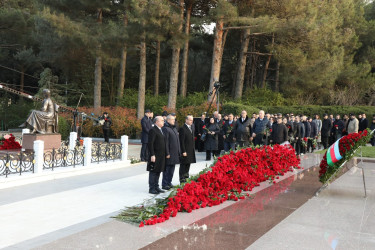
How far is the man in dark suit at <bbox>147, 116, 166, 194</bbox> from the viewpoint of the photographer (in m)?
7.98

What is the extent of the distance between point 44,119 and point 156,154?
19.9 ft

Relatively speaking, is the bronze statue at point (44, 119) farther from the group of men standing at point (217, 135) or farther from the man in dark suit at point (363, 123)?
the man in dark suit at point (363, 123)

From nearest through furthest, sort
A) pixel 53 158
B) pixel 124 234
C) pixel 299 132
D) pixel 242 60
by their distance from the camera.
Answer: pixel 124 234 < pixel 53 158 < pixel 299 132 < pixel 242 60

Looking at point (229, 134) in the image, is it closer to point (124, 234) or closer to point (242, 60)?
point (124, 234)

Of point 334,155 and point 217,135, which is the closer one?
point 334,155

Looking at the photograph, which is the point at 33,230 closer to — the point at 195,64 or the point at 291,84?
the point at 291,84

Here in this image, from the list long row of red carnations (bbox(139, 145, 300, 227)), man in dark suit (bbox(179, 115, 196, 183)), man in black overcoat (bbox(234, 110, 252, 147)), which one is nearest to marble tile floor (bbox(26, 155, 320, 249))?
long row of red carnations (bbox(139, 145, 300, 227))

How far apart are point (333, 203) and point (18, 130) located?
30.8 meters

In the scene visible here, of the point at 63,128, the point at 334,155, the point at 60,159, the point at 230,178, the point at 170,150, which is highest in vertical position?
the point at 334,155

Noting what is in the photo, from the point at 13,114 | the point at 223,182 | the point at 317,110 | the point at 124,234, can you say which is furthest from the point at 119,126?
the point at 124,234

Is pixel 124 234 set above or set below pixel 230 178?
below

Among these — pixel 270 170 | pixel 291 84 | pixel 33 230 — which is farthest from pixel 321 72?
pixel 33 230

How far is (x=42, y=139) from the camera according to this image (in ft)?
39.9

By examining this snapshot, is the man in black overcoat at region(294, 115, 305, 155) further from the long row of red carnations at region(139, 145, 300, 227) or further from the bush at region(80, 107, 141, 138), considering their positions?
the bush at region(80, 107, 141, 138)
